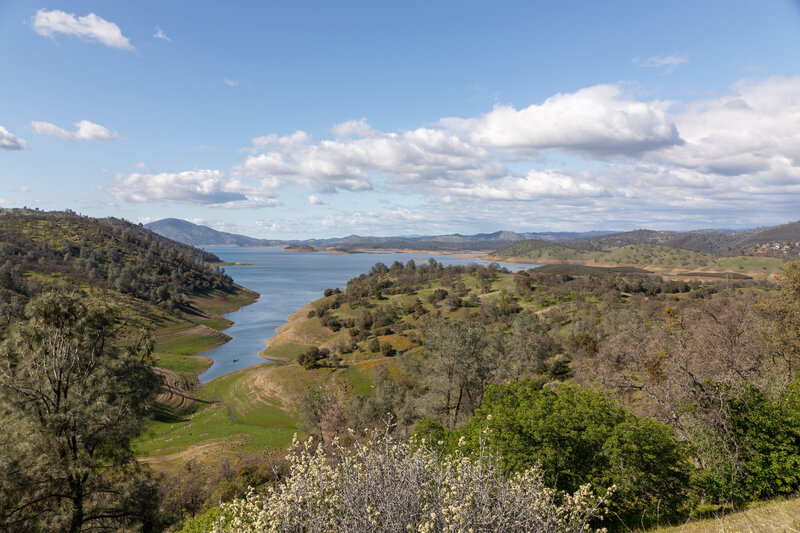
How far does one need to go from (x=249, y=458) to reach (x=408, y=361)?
29981 millimetres

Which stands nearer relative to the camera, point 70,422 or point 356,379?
point 70,422

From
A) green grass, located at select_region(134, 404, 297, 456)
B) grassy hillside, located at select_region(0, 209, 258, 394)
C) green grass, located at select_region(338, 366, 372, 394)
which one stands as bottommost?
green grass, located at select_region(134, 404, 297, 456)

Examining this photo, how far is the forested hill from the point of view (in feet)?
406

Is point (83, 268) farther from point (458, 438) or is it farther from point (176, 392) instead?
point (458, 438)

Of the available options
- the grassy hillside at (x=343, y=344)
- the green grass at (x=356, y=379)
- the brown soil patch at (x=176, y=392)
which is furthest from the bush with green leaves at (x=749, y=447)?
the brown soil patch at (x=176, y=392)

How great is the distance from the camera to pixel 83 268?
505 feet

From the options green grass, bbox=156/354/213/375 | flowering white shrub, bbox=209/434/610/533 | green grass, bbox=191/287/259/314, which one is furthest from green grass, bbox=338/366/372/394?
green grass, bbox=191/287/259/314

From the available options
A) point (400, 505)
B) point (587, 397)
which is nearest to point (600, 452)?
point (587, 397)

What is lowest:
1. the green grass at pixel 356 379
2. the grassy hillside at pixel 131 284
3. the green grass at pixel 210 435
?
the green grass at pixel 210 435

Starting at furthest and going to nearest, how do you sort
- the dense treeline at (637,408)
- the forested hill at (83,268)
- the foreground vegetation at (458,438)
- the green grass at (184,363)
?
the forested hill at (83,268) → the green grass at (184,363) → the dense treeline at (637,408) → the foreground vegetation at (458,438)

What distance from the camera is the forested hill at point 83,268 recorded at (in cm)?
12362

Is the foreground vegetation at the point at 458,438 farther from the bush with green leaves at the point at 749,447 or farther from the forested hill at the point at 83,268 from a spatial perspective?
the forested hill at the point at 83,268

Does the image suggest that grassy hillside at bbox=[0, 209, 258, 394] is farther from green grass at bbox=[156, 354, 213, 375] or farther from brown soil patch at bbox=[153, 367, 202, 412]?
brown soil patch at bbox=[153, 367, 202, 412]

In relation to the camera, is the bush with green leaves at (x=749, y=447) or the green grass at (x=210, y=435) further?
the green grass at (x=210, y=435)
